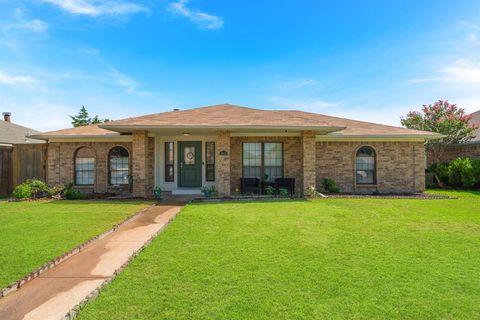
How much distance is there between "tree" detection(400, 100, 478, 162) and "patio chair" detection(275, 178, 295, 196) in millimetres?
10959

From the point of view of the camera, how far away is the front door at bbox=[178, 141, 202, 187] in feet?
45.1

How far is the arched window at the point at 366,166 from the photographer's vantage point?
14125mm

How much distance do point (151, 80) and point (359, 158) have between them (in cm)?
1272

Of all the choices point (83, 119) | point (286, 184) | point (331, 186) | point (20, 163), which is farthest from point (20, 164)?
point (83, 119)

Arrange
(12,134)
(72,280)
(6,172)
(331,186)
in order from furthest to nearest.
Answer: (12,134), (6,172), (331,186), (72,280)

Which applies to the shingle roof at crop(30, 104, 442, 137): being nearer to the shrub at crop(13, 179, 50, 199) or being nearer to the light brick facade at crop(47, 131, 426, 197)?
the light brick facade at crop(47, 131, 426, 197)

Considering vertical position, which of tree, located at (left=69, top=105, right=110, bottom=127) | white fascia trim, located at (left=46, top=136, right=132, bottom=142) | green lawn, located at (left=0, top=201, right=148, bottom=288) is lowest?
green lawn, located at (left=0, top=201, right=148, bottom=288)

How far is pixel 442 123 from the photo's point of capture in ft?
61.3

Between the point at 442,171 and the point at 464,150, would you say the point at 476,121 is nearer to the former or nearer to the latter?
the point at 464,150

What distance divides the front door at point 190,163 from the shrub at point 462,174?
1316 centimetres

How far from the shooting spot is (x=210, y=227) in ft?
22.6

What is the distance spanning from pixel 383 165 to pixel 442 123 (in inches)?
304

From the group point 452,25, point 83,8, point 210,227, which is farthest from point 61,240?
point 452,25

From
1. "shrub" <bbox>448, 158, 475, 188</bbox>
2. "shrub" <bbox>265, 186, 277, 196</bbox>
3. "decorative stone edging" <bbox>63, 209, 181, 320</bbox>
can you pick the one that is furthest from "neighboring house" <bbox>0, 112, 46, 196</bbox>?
"shrub" <bbox>448, 158, 475, 188</bbox>
